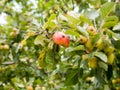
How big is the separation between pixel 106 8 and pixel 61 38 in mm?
218

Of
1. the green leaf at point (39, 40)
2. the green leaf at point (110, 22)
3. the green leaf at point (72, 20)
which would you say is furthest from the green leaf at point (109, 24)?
the green leaf at point (39, 40)

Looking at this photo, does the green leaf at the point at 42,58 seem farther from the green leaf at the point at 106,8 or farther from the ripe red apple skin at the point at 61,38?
the green leaf at the point at 106,8

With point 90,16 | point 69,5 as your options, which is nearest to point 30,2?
point 69,5

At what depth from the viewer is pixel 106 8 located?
4.29ft

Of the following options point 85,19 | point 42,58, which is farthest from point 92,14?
point 42,58

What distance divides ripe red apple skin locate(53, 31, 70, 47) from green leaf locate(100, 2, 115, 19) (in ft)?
0.58

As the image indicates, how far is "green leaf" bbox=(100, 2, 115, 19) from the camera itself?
1300 mm

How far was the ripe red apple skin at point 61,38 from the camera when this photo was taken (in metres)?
1.30

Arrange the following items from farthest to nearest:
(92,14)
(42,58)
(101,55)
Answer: (42,58), (92,14), (101,55)

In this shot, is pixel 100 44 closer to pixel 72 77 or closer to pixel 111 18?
pixel 111 18

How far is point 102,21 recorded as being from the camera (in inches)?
51.8

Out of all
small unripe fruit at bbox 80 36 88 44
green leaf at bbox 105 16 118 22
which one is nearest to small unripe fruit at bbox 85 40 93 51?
small unripe fruit at bbox 80 36 88 44

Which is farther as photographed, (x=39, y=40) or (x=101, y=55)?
(x=39, y=40)

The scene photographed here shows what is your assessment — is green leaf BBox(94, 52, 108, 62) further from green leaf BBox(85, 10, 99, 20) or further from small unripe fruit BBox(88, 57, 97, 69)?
green leaf BBox(85, 10, 99, 20)
